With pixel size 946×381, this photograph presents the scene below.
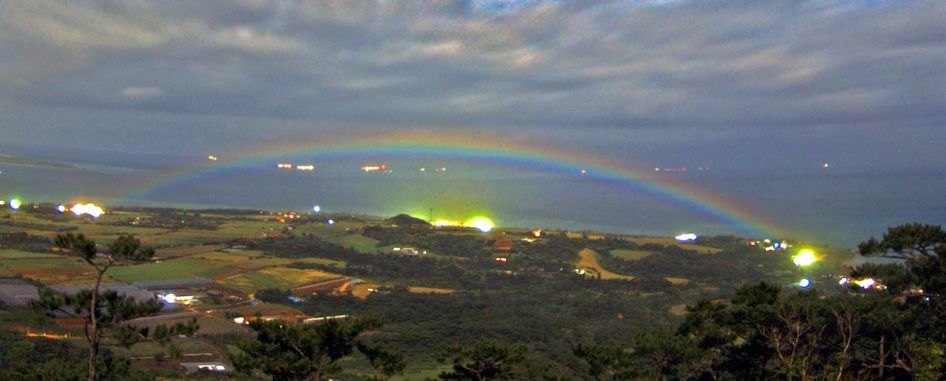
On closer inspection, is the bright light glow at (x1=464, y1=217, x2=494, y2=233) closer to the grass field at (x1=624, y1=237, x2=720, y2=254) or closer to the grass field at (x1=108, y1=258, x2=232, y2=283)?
the grass field at (x1=624, y1=237, x2=720, y2=254)

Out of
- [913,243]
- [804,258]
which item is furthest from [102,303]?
[804,258]

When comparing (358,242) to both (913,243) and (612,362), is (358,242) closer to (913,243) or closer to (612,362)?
(612,362)

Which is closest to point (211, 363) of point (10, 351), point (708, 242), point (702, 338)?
point (10, 351)

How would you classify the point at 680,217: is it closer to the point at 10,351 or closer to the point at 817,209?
the point at 817,209

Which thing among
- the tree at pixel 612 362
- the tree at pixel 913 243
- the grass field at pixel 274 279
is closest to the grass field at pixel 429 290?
the grass field at pixel 274 279

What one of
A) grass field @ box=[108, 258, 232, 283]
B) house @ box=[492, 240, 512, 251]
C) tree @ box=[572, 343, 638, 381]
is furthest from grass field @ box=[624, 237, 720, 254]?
tree @ box=[572, 343, 638, 381]

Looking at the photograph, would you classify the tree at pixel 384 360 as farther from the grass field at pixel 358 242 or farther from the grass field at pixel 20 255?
the grass field at pixel 358 242
